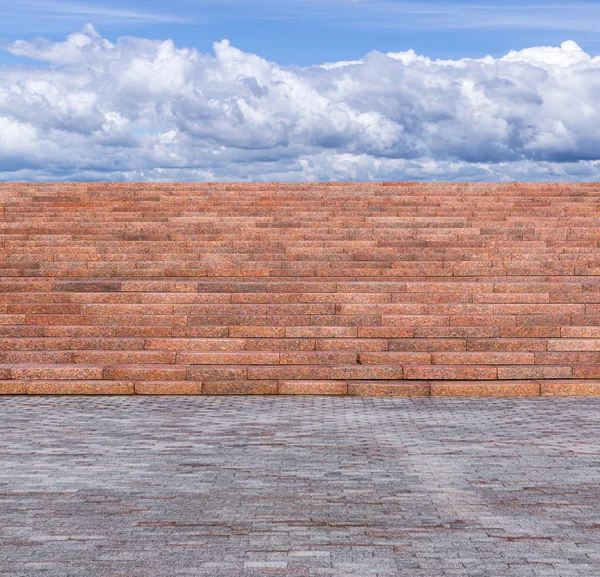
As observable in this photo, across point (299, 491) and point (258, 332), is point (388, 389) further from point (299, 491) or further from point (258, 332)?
point (299, 491)

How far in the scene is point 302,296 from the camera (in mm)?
12422

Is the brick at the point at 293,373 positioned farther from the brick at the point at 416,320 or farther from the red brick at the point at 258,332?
the brick at the point at 416,320

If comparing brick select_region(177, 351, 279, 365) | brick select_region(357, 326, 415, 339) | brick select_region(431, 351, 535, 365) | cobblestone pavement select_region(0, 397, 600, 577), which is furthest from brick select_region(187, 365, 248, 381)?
brick select_region(431, 351, 535, 365)

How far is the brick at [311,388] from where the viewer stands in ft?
33.9

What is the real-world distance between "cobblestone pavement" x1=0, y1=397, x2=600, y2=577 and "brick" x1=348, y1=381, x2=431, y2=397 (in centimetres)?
81

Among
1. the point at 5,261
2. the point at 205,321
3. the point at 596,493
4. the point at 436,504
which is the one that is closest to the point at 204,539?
the point at 436,504

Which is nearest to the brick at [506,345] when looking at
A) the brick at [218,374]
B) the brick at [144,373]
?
the brick at [218,374]

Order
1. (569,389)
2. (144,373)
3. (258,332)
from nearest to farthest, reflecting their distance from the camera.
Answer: (569,389) < (144,373) < (258,332)

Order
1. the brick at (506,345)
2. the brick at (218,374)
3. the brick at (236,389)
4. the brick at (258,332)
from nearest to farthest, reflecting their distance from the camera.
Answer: the brick at (236,389)
the brick at (218,374)
the brick at (506,345)
the brick at (258,332)

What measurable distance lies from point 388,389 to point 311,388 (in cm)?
99

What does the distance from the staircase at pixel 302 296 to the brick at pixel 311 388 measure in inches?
0.7

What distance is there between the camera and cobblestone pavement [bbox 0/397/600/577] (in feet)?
15.1

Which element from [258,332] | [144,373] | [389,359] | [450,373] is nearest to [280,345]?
[258,332]

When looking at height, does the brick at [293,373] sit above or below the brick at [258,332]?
below
